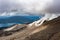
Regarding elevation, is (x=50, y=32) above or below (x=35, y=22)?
below

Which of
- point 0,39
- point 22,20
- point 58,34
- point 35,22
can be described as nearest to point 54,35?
point 58,34

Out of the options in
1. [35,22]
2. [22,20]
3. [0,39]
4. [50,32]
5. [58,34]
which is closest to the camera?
[58,34]

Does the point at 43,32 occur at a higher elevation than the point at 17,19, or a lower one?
lower

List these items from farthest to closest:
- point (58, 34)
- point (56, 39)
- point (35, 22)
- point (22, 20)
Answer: point (22, 20) → point (35, 22) → point (58, 34) → point (56, 39)

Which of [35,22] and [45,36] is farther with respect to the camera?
[35,22]

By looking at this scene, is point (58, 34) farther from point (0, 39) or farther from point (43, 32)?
point (0, 39)

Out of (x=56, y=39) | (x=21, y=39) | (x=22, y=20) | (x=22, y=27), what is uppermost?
(x=22, y=20)

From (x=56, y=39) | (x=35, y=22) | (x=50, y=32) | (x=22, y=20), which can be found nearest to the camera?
(x=56, y=39)

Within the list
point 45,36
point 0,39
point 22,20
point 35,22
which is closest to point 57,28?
point 45,36

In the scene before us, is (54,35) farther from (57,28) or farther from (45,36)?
(57,28)
